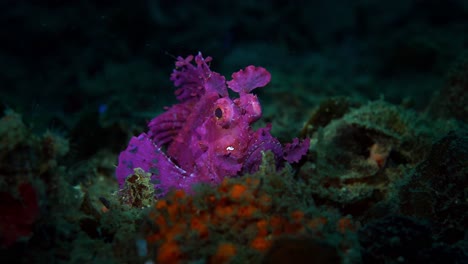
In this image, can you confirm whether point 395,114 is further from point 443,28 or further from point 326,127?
point 443,28

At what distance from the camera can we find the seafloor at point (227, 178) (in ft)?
6.41

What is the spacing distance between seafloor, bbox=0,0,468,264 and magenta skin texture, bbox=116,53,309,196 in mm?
147

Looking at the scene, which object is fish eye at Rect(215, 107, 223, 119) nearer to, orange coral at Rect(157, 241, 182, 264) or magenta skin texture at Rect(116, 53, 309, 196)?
magenta skin texture at Rect(116, 53, 309, 196)

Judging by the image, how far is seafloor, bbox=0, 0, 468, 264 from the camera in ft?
6.41

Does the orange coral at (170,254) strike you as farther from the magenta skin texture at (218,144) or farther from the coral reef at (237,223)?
the magenta skin texture at (218,144)

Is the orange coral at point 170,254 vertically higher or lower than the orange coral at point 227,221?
lower

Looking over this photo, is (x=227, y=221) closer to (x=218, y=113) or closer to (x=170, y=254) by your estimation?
(x=170, y=254)

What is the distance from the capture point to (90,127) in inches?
189

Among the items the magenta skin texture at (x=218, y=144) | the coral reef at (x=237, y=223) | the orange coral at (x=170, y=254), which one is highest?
the magenta skin texture at (x=218, y=144)

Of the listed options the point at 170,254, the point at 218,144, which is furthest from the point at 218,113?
the point at 170,254

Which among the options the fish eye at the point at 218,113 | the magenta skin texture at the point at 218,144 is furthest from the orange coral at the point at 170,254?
the fish eye at the point at 218,113

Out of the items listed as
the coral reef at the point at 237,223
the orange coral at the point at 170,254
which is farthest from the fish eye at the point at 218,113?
the orange coral at the point at 170,254

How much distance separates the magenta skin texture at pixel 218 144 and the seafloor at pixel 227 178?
0.15 m

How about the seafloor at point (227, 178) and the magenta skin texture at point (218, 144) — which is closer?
the seafloor at point (227, 178)
